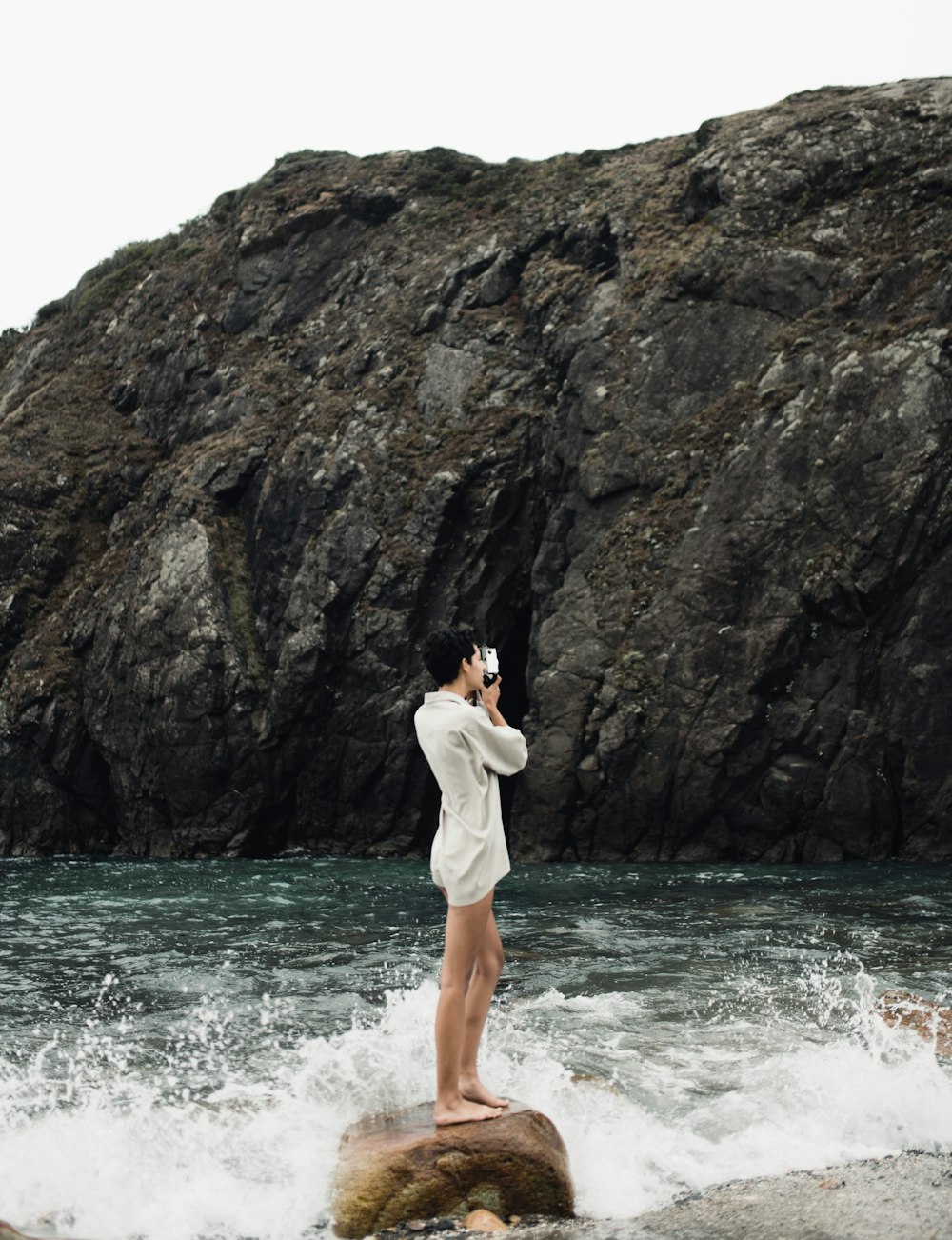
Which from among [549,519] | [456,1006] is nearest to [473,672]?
[456,1006]

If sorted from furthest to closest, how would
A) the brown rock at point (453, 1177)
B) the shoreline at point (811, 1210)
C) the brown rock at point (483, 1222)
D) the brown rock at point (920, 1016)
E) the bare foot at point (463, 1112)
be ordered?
the brown rock at point (920, 1016), the bare foot at point (463, 1112), the brown rock at point (453, 1177), the brown rock at point (483, 1222), the shoreline at point (811, 1210)

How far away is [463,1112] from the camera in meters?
6.10

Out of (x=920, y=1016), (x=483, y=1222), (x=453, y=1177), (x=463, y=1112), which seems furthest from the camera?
(x=920, y=1016)

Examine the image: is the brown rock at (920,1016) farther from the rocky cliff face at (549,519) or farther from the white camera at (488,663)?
the rocky cliff face at (549,519)

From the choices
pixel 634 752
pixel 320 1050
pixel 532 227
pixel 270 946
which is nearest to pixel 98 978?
pixel 270 946

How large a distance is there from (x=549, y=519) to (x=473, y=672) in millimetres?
24718

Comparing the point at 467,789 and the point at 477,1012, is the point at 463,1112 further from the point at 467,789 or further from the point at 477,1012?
the point at 467,789

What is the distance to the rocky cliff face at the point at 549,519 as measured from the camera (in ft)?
82.4

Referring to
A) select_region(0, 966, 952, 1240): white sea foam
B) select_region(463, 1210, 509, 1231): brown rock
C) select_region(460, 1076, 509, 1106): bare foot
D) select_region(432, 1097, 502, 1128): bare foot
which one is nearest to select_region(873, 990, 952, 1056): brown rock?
select_region(0, 966, 952, 1240): white sea foam

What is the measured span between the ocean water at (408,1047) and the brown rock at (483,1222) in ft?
1.95

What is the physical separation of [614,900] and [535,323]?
21.2m

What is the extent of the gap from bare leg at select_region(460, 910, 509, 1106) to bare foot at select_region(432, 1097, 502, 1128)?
0.09 meters

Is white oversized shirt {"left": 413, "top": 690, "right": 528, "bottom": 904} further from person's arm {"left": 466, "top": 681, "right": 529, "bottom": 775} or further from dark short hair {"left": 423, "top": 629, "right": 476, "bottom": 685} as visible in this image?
dark short hair {"left": 423, "top": 629, "right": 476, "bottom": 685}

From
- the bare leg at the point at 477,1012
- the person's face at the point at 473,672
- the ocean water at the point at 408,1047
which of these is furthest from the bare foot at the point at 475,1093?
the person's face at the point at 473,672
